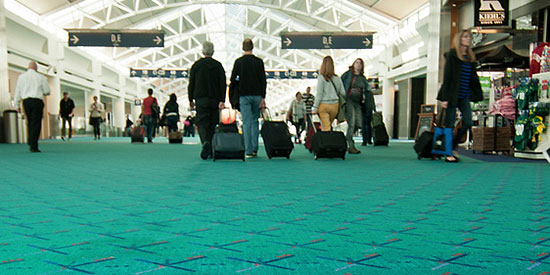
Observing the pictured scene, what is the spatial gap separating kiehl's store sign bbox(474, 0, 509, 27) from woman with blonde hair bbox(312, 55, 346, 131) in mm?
5374

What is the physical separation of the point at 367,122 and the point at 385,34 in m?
11.9

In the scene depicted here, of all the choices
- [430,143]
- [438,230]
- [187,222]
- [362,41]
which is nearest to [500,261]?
[438,230]

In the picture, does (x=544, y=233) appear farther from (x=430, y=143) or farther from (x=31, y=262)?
(x=430, y=143)

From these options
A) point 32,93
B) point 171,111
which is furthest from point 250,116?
point 171,111

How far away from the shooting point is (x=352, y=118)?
702 cm

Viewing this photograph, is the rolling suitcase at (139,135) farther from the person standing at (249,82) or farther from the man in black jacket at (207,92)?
the person standing at (249,82)

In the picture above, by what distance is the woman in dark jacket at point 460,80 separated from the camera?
5.14 metres

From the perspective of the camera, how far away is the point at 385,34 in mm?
20406

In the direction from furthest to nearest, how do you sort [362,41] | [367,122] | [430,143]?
[362,41] → [367,122] → [430,143]

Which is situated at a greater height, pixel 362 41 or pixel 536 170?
pixel 362 41

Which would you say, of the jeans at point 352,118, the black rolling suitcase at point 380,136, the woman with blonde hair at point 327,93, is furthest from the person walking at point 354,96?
the black rolling suitcase at point 380,136

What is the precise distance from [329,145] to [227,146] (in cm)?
152

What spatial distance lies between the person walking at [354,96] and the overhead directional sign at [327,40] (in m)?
7.22

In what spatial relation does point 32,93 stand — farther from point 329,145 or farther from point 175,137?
point 329,145
